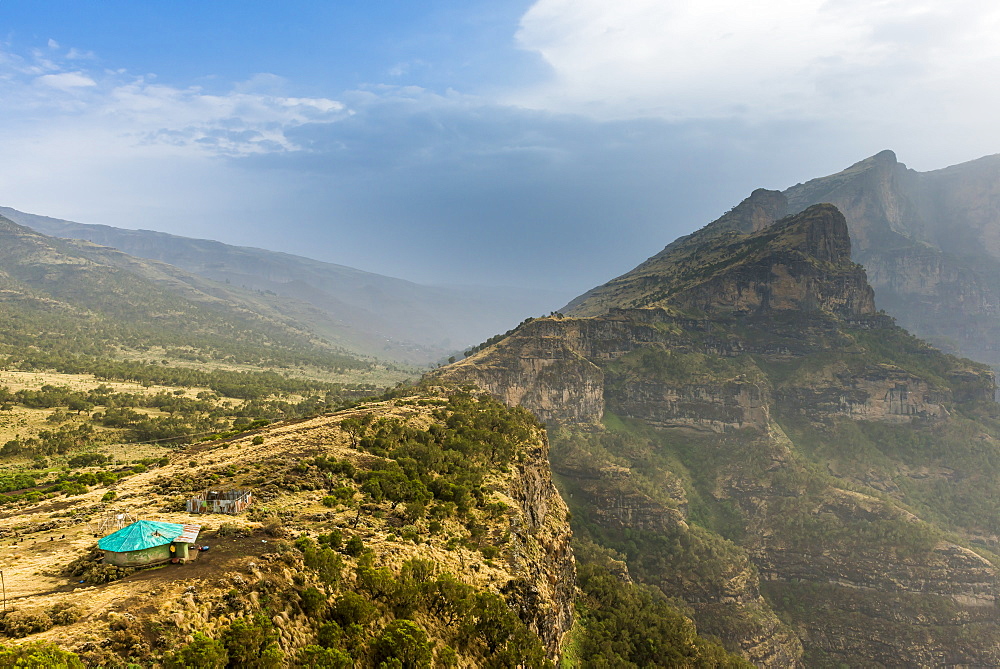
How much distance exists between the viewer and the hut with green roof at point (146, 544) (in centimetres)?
1941

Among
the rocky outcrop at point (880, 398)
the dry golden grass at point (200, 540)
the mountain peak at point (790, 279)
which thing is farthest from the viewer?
the mountain peak at point (790, 279)

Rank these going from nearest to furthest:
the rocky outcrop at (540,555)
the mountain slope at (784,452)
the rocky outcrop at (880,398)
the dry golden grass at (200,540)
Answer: the dry golden grass at (200,540) < the rocky outcrop at (540,555) < the mountain slope at (784,452) < the rocky outcrop at (880,398)

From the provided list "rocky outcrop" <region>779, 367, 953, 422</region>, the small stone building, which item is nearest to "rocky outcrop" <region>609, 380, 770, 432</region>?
"rocky outcrop" <region>779, 367, 953, 422</region>

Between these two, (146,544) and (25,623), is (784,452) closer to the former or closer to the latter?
(146,544)

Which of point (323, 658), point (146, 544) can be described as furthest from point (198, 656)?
point (146, 544)

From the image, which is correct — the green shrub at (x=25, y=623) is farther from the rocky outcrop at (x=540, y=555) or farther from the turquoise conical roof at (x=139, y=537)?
the rocky outcrop at (x=540, y=555)

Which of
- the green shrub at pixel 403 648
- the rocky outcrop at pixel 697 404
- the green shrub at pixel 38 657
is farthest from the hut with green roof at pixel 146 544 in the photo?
the rocky outcrop at pixel 697 404

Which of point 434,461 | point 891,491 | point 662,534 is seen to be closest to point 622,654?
point 434,461

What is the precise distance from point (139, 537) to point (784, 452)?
476ft

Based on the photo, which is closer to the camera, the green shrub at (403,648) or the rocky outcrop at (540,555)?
the green shrub at (403,648)

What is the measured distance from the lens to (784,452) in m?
125

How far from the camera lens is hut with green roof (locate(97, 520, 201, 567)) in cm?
1941

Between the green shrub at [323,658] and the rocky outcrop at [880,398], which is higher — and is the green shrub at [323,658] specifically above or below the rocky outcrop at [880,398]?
below

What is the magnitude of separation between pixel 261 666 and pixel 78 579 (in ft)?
33.6
